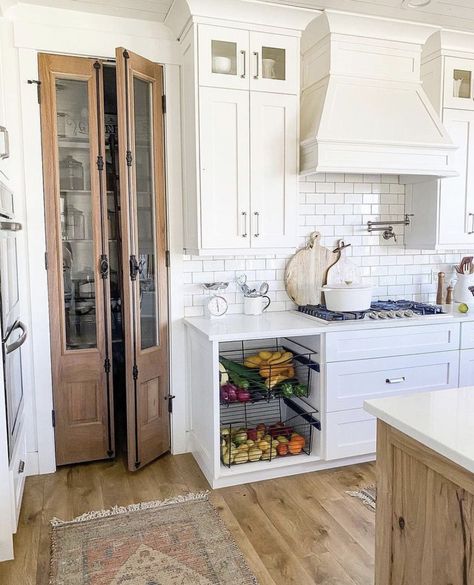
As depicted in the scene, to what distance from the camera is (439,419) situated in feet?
4.44

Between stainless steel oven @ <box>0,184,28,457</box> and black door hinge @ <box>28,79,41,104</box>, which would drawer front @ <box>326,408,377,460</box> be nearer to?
stainless steel oven @ <box>0,184,28,457</box>

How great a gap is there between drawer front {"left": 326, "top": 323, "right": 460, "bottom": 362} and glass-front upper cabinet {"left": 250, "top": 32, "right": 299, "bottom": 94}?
148 cm

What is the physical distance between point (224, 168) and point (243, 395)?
132cm

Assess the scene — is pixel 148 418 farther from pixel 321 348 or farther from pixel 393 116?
pixel 393 116

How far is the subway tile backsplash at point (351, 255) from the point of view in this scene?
3312 millimetres

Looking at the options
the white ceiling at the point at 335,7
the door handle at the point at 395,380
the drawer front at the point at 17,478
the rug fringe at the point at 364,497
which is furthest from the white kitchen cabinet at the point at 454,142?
the drawer front at the point at 17,478

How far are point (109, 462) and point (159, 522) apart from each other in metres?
0.80

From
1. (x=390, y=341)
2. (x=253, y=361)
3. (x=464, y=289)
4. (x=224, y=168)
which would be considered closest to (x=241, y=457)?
(x=253, y=361)

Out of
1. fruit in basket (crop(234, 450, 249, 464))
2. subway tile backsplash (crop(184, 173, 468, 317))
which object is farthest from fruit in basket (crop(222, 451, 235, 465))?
subway tile backsplash (crop(184, 173, 468, 317))

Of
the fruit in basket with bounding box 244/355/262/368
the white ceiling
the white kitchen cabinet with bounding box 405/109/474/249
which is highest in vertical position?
the white ceiling

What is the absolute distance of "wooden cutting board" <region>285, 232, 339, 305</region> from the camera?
3438 millimetres

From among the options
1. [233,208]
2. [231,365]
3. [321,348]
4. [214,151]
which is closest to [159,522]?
[231,365]

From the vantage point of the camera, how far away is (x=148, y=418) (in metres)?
3.12

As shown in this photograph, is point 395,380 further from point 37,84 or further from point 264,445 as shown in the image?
point 37,84
